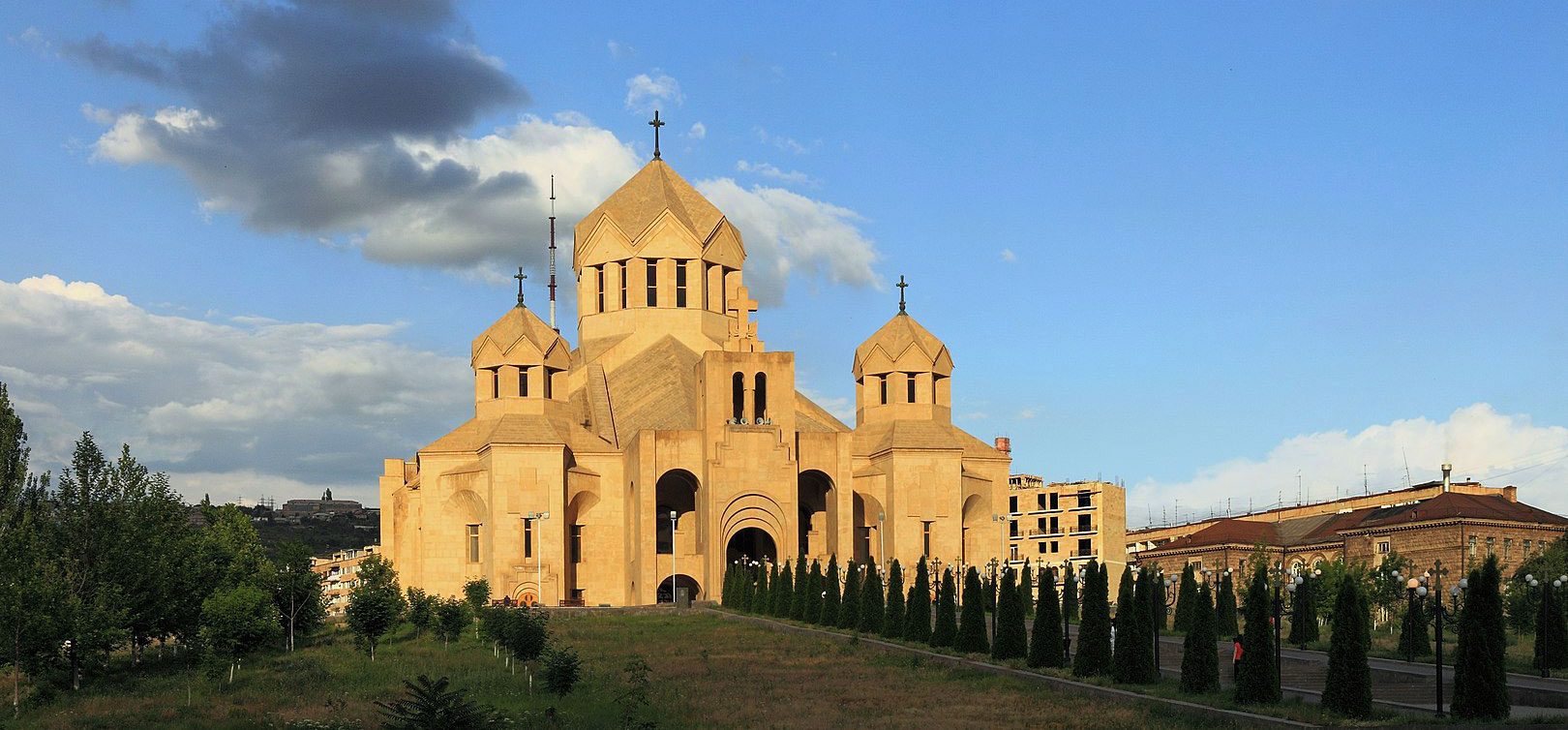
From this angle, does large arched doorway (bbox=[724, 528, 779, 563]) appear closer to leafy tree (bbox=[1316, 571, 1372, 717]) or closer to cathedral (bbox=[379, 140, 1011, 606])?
cathedral (bbox=[379, 140, 1011, 606])

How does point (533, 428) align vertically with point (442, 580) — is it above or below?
above

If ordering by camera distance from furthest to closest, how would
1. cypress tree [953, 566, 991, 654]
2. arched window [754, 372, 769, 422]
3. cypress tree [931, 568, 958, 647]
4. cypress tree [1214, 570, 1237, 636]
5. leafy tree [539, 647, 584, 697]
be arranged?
arched window [754, 372, 769, 422] → cypress tree [1214, 570, 1237, 636] → cypress tree [931, 568, 958, 647] → cypress tree [953, 566, 991, 654] → leafy tree [539, 647, 584, 697]

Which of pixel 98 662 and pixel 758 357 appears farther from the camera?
pixel 758 357

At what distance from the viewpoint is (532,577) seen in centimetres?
5544

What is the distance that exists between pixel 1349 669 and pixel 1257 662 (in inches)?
72.2

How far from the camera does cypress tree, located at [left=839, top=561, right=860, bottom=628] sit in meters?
43.0

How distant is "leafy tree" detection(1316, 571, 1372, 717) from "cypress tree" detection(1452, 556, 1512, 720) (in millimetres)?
1166

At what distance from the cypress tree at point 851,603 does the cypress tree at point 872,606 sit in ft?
2.90

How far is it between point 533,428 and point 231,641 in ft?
72.0

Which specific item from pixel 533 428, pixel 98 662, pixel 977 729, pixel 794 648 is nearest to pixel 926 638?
pixel 794 648

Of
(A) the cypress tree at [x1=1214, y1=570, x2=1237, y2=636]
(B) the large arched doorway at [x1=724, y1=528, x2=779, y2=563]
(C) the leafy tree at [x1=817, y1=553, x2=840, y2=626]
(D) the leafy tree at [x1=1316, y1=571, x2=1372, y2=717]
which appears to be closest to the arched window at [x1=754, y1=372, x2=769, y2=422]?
(B) the large arched doorway at [x1=724, y1=528, x2=779, y2=563]

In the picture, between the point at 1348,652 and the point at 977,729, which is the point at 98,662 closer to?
the point at 977,729

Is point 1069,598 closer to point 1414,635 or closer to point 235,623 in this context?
point 1414,635

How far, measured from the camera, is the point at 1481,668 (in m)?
23.0
